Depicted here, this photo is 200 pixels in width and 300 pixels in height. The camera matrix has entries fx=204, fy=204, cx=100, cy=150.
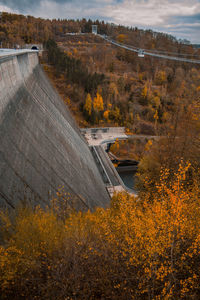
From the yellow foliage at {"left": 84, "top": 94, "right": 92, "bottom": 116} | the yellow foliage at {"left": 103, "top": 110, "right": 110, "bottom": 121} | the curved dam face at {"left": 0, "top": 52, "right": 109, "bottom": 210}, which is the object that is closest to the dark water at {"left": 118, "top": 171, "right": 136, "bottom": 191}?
the yellow foliage at {"left": 103, "top": 110, "right": 110, "bottom": 121}

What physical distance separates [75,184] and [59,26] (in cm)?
9497

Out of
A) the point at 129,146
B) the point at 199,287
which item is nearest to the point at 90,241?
the point at 199,287

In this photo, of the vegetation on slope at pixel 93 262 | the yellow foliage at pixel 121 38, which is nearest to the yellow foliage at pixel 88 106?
the vegetation on slope at pixel 93 262

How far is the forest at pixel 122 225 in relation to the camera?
4.54 m

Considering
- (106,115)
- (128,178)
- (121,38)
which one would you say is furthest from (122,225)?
(121,38)

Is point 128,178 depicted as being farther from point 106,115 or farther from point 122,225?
point 122,225

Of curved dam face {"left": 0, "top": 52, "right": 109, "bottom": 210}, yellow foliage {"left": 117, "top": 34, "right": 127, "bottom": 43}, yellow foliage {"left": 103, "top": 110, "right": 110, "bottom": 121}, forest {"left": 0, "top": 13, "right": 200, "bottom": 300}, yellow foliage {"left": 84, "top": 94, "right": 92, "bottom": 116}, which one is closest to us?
forest {"left": 0, "top": 13, "right": 200, "bottom": 300}

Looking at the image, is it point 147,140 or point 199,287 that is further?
point 147,140

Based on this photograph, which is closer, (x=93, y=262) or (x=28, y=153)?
(x=93, y=262)

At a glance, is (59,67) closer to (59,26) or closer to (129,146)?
(129,146)

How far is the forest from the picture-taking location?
4.54m

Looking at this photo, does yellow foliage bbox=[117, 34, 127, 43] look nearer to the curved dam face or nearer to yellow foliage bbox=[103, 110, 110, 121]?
yellow foliage bbox=[103, 110, 110, 121]

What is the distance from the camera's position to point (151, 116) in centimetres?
4331

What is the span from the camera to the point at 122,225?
573 cm
